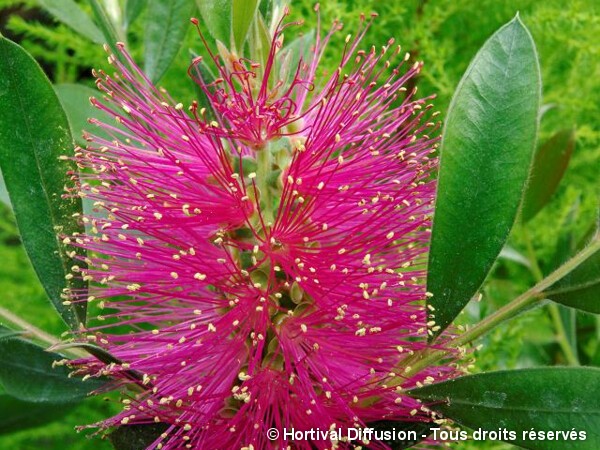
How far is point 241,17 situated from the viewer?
2.17ft

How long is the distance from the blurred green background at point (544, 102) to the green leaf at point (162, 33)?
0.74ft

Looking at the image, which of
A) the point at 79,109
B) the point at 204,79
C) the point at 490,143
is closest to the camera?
the point at 490,143

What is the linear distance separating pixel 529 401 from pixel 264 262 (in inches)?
10.5

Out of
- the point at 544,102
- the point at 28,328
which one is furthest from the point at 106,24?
the point at 544,102

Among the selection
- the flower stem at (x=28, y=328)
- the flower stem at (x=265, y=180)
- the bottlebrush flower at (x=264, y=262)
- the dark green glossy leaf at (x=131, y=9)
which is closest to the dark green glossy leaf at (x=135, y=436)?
the bottlebrush flower at (x=264, y=262)

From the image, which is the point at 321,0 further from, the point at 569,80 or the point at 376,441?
the point at 376,441

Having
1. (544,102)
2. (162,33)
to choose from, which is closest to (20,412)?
(162,33)

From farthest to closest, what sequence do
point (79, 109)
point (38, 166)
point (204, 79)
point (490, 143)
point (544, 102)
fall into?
point (544, 102) < point (79, 109) < point (204, 79) < point (38, 166) < point (490, 143)

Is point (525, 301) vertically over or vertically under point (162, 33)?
under

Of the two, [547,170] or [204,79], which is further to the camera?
[547,170]

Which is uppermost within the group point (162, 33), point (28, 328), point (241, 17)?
point (162, 33)

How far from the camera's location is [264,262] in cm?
74

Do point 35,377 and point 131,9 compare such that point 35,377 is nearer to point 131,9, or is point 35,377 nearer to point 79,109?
point 79,109

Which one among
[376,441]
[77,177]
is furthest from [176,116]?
[376,441]
